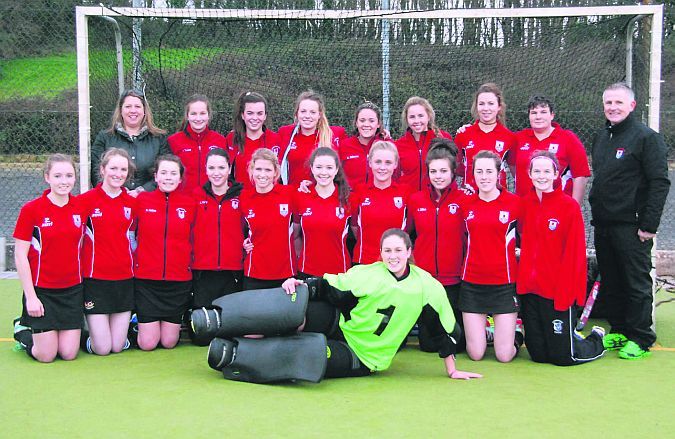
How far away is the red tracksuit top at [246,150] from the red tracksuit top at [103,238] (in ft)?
2.77

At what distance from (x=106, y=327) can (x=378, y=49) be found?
3.19 metres

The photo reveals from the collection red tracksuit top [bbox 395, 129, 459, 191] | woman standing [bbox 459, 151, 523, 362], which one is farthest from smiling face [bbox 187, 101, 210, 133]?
woman standing [bbox 459, 151, 523, 362]

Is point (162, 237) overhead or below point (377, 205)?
below

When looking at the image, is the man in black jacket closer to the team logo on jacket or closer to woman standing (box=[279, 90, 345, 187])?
the team logo on jacket

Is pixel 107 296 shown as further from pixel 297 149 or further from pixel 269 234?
pixel 297 149

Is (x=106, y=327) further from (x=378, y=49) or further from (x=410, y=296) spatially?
(x=378, y=49)

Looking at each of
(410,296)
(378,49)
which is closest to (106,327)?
(410,296)

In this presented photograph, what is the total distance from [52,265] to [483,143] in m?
2.85

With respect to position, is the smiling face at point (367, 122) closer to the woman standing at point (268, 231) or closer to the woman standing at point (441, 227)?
the woman standing at point (441, 227)

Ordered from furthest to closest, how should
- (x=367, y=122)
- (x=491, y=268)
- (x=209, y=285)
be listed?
(x=367, y=122) → (x=209, y=285) → (x=491, y=268)

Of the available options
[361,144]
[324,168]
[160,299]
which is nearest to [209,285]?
[160,299]

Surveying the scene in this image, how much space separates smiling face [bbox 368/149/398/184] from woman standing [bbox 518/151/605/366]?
0.85m

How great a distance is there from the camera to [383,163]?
4.99 meters

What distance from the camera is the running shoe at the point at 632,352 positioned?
4.86 metres
